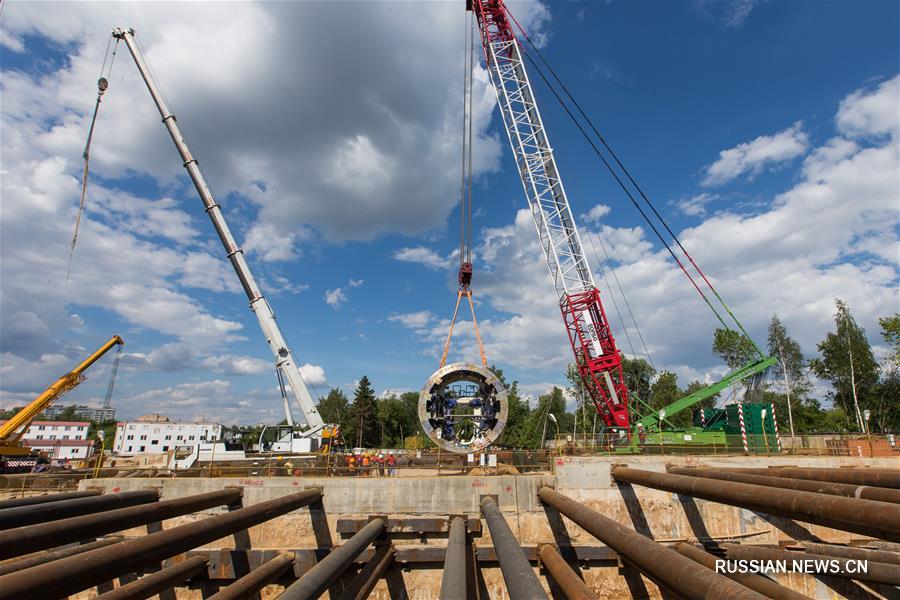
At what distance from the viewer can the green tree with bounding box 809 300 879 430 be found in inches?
Answer: 2375

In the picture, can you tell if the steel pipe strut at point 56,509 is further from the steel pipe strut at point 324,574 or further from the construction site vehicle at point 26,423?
the construction site vehicle at point 26,423

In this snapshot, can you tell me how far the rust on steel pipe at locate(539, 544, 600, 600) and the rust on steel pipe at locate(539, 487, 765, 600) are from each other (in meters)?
0.96

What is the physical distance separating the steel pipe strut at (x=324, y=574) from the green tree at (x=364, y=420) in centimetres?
7843

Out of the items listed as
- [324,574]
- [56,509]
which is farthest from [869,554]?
[56,509]

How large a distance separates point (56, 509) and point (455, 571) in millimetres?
9015

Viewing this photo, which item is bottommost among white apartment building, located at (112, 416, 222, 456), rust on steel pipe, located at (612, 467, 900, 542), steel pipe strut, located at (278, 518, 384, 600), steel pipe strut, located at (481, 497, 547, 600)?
white apartment building, located at (112, 416, 222, 456)

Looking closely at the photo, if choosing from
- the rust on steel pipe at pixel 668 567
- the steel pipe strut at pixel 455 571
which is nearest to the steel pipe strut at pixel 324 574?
the steel pipe strut at pixel 455 571

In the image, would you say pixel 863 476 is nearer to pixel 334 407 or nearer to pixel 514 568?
pixel 514 568

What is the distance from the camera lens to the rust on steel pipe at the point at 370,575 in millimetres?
12414

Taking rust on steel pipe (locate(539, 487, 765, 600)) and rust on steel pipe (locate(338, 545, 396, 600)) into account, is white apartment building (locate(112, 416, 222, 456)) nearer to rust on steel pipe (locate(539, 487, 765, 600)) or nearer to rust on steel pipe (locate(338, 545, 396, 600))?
rust on steel pipe (locate(338, 545, 396, 600))

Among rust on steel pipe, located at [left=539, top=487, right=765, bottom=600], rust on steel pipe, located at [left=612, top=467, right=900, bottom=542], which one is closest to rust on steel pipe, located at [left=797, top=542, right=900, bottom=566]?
rust on steel pipe, located at [left=612, top=467, right=900, bottom=542]

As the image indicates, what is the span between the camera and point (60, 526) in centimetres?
838

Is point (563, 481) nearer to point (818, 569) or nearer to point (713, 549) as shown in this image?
point (713, 549)

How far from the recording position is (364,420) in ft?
292
